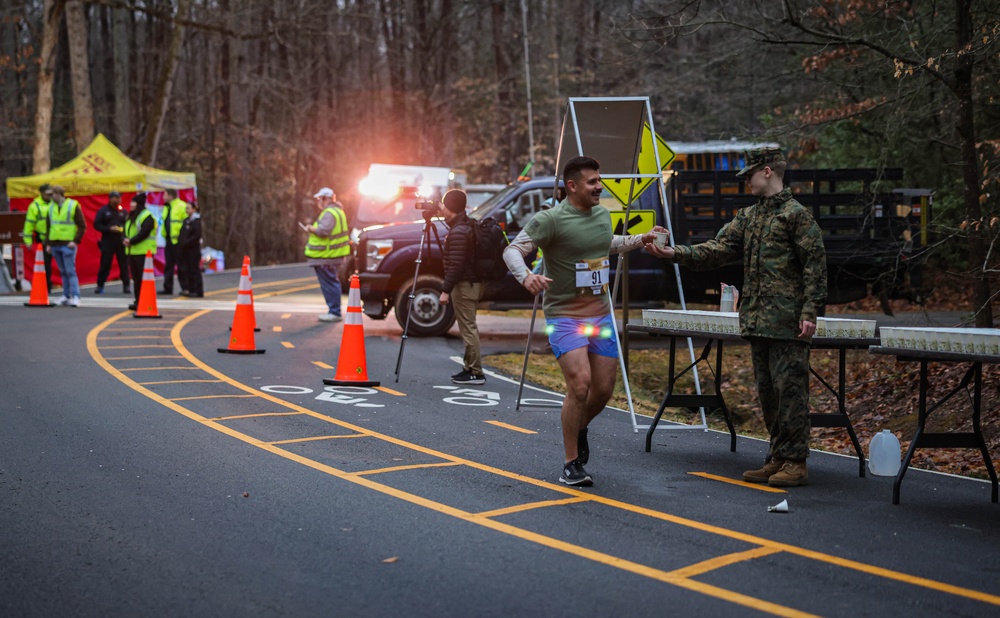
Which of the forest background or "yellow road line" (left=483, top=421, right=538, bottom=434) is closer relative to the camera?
"yellow road line" (left=483, top=421, right=538, bottom=434)

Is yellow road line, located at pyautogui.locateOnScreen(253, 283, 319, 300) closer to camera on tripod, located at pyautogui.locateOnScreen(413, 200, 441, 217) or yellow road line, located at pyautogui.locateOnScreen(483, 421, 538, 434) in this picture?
camera on tripod, located at pyautogui.locateOnScreen(413, 200, 441, 217)

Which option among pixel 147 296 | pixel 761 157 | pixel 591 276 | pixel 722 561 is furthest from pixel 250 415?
pixel 147 296

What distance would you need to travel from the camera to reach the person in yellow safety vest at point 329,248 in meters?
17.8

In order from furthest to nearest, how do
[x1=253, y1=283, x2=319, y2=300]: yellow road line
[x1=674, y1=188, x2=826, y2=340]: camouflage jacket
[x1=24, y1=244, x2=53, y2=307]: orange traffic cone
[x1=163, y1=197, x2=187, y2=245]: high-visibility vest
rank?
[x1=253, y1=283, x2=319, y2=300]: yellow road line < [x1=163, y1=197, x2=187, y2=245]: high-visibility vest < [x1=24, y1=244, x2=53, y2=307]: orange traffic cone < [x1=674, y1=188, x2=826, y2=340]: camouflage jacket

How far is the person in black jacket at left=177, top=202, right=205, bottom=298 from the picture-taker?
22234 mm

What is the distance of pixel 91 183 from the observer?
27438mm

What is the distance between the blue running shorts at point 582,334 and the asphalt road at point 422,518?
890 mm

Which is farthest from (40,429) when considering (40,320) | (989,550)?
(40,320)

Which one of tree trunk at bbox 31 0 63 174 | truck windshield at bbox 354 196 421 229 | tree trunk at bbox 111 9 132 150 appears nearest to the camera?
truck windshield at bbox 354 196 421 229

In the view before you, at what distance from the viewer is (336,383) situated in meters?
11.9

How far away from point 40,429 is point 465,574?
199 inches

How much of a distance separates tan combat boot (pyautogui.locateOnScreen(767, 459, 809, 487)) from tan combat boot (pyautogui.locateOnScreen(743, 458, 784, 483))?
8 centimetres

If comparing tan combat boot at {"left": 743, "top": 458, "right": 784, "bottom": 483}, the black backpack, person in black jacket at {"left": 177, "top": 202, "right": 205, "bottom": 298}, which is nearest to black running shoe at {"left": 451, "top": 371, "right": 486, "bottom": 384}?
the black backpack

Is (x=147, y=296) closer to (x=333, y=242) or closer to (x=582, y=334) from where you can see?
(x=333, y=242)
